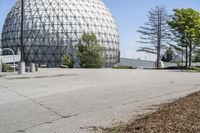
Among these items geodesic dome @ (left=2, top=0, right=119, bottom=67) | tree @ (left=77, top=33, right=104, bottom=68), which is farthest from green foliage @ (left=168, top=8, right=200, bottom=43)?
geodesic dome @ (left=2, top=0, right=119, bottom=67)

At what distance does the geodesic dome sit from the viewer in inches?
3150

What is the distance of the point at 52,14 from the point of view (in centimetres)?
8200

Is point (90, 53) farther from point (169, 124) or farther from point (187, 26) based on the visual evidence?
point (169, 124)

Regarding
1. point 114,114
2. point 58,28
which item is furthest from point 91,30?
point 114,114

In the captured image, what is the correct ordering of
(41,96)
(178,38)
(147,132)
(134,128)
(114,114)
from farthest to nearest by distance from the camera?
(178,38), (41,96), (114,114), (134,128), (147,132)

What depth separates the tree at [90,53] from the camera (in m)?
61.0

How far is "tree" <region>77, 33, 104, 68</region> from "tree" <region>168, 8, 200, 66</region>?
1230cm

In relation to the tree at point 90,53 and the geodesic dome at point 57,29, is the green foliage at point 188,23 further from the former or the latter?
the geodesic dome at point 57,29

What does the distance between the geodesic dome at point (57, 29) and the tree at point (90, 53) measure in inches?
561

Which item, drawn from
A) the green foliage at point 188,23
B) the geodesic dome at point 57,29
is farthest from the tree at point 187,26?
the geodesic dome at point 57,29

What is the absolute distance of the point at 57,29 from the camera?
80.6 m

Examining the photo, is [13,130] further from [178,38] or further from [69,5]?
[69,5]

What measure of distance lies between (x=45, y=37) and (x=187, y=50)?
32118mm

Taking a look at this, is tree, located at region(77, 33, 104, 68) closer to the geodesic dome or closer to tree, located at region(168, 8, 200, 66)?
tree, located at region(168, 8, 200, 66)
